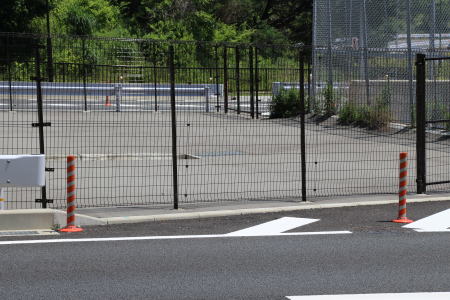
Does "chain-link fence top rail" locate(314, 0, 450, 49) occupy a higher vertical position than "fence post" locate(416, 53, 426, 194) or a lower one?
higher

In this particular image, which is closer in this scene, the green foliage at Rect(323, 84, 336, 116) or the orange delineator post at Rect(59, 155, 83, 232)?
the orange delineator post at Rect(59, 155, 83, 232)

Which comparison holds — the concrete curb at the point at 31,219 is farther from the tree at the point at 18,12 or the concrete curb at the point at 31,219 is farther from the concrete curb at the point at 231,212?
the tree at the point at 18,12

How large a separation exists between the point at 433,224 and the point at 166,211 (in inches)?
156

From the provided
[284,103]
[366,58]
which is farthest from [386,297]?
[284,103]

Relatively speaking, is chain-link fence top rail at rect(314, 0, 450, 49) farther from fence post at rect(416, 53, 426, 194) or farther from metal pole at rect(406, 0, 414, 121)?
fence post at rect(416, 53, 426, 194)

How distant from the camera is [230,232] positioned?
1188 centimetres

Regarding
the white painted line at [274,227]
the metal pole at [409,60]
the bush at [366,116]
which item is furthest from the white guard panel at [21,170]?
the metal pole at [409,60]

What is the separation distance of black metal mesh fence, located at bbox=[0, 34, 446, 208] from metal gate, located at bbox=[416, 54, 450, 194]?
Result: 0.63 meters

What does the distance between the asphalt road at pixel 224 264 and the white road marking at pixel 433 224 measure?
31cm

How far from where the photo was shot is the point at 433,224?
12.6 m

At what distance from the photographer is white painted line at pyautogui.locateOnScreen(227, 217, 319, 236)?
11.8 meters

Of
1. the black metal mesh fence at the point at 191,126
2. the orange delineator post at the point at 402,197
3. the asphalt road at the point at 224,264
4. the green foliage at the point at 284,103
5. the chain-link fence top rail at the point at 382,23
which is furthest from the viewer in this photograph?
the green foliage at the point at 284,103

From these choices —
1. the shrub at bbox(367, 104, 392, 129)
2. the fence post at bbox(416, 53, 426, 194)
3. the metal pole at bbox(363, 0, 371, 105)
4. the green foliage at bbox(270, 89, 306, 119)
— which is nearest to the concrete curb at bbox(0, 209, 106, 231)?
the fence post at bbox(416, 53, 426, 194)

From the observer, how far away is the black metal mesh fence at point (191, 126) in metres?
14.8
